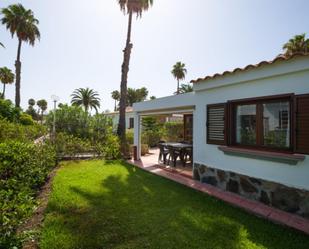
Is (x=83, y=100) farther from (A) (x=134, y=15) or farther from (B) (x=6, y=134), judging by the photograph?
(B) (x=6, y=134)

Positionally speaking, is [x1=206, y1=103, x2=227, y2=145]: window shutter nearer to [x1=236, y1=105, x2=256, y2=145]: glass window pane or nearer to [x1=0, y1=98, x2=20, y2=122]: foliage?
[x1=236, y1=105, x2=256, y2=145]: glass window pane

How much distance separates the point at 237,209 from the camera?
5.71 metres

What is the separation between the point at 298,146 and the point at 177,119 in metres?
25.3

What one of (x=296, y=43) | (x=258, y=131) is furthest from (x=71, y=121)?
(x=296, y=43)

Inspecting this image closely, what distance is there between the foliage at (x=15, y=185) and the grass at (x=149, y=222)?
75cm

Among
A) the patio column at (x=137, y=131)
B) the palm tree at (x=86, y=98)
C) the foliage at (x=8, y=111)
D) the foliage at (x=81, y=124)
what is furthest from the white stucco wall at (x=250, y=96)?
the palm tree at (x=86, y=98)

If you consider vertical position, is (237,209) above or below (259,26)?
below

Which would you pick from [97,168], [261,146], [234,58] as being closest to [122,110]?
[97,168]

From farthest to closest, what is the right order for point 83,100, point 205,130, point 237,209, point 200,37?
1. point 83,100
2. point 200,37
3. point 205,130
4. point 237,209

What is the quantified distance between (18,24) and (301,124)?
102ft

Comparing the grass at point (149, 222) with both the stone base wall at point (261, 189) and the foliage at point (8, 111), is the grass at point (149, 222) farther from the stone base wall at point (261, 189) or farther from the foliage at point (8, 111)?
the foliage at point (8, 111)

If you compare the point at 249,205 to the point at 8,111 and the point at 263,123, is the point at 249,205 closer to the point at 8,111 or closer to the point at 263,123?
the point at 263,123

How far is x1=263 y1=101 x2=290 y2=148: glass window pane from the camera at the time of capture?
18.2 feet

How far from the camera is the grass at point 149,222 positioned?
410 cm
